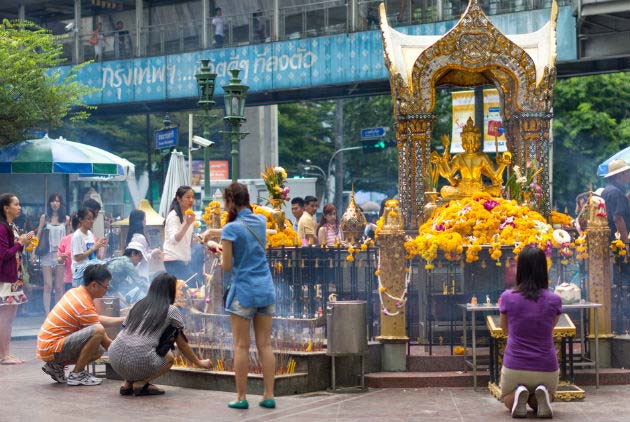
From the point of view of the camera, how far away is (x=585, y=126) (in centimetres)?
4025

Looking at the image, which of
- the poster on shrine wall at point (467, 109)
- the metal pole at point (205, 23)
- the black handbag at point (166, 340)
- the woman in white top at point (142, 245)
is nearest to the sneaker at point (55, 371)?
the black handbag at point (166, 340)

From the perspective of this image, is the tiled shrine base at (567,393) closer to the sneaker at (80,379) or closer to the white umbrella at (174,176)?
the sneaker at (80,379)

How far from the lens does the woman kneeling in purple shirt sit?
9383 mm

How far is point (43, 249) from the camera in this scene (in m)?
19.8

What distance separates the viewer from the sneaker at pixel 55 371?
11625 millimetres

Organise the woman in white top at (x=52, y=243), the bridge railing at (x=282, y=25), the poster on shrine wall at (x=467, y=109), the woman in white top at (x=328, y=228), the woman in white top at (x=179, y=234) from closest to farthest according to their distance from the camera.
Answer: the woman in white top at (x=179, y=234) < the woman in white top at (x=328, y=228) < the woman in white top at (x=52, y=243) < the poster on shrine wall at (x=467, y=109) < the bridge railing at (x=282, y=25)

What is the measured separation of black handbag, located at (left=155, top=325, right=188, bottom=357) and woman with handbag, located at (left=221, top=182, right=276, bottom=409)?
974 millimetres

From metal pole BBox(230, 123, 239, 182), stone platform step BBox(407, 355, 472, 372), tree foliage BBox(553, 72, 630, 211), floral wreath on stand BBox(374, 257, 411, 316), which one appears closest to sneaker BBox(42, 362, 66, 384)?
floral wreath on stand BBox(374, 257, 411, 316)

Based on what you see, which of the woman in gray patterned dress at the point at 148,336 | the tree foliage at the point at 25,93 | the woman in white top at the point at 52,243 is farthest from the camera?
the tree foliage at the point at 25,93

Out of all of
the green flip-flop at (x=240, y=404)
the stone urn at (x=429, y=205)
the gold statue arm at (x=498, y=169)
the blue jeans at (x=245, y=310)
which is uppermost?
the gold statue arm at (x=498, y=169)

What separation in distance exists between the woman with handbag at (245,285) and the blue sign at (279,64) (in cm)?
1796

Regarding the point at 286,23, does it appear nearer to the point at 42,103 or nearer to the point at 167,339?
the point at 42,103

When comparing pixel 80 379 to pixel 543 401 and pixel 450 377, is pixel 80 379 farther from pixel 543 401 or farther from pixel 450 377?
pixel 543 401

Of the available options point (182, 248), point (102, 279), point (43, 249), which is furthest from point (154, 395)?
point (43, 249)
